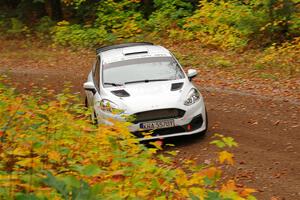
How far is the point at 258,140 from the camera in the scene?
29.6ft

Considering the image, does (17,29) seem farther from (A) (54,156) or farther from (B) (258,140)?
(A) (54,156)

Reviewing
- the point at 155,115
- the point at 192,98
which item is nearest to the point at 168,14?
the point at 192,98

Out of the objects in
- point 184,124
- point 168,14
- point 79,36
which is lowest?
point 79,36

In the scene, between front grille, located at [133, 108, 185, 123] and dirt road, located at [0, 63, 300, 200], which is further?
front grille, located at [133, 108, 185, 123]

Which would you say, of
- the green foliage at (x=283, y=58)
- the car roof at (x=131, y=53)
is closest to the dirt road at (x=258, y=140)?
the car roof at (x=131, y=53)

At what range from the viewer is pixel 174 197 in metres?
4.88

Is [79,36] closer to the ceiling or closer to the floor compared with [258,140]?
closer to the floor

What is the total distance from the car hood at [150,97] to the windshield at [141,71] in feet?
1.03

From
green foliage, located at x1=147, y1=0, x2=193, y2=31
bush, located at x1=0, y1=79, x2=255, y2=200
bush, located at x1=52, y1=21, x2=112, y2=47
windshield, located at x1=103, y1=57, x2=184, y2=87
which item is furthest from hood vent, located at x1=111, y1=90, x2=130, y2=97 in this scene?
green foliage, located at x1=147, y1=0, x2=193, y2=31

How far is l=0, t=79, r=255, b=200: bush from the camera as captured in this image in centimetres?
329

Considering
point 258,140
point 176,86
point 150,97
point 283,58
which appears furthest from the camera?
point 283,58

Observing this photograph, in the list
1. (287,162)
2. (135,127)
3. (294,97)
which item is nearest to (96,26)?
(294,97)

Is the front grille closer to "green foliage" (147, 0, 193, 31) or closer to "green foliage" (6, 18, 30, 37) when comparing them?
"green foliage" (147, 0, 193, 31)

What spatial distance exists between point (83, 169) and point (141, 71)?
22.1 feet
